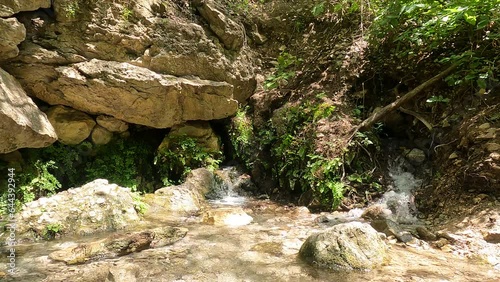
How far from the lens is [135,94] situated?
730 cm

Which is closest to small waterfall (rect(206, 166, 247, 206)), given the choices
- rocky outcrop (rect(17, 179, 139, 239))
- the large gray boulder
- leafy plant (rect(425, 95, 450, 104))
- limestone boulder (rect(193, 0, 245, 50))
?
rocky outcrop (rect(17, 179, 139, 239))

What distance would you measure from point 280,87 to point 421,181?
14.5ft

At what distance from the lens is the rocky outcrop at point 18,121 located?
5.39 m

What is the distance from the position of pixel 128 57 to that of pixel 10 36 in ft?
7.21

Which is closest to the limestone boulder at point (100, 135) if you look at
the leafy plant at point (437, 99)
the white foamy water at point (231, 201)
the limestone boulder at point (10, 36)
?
the limestone boulder at point (10, 36)

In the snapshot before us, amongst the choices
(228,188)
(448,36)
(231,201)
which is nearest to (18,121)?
(231,201)

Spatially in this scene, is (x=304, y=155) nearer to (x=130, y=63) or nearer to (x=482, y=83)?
(x=482, y=83)

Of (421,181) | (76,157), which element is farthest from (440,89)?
(76,157)

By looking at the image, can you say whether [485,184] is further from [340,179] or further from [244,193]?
[244,193]

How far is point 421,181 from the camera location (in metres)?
6.51

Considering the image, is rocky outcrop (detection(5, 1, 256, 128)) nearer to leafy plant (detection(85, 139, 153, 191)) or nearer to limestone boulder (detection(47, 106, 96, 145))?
limestone boulder (detection(47, 106, 96, 145))

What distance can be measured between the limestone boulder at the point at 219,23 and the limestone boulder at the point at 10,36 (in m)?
4.30

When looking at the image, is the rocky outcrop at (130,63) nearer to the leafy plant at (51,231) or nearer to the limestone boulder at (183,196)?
the limestone boulder at (183,196)

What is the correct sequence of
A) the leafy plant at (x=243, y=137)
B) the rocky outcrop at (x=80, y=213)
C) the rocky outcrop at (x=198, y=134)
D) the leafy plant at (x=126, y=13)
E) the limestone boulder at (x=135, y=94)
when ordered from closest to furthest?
1. the rocky outcrop at (x=80, y=213)
2. the limestone boulder at (x=135, y=94)
3. the leafy plant at (x=126, y=13)
4. the rocky outcrop at (x=198, y=134)
5. the leafy plant at (x=243, y=137)
